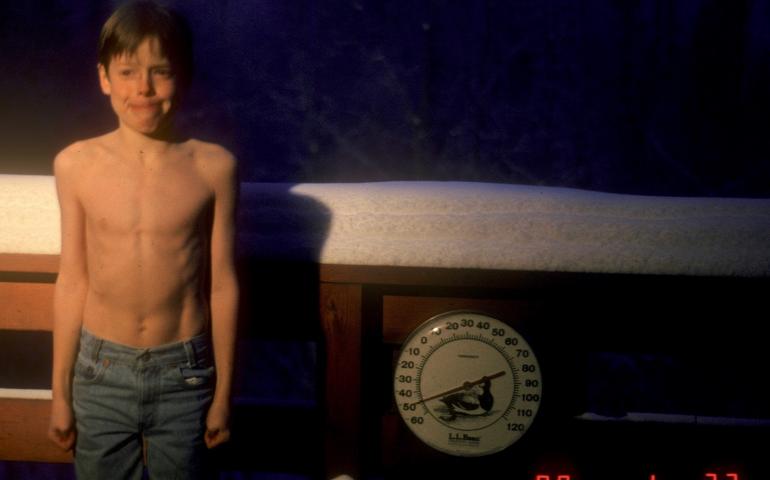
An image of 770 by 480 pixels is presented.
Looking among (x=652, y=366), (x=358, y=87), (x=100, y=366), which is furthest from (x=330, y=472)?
(x=652, y=366)

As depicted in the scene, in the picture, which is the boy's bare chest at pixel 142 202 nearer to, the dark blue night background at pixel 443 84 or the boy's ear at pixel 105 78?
the boy's ear at pixel 105 78

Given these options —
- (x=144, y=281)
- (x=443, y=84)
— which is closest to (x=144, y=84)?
(x=144, y=281)

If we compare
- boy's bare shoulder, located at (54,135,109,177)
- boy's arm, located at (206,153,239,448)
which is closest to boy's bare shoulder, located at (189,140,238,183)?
boy's arm, located at (206,153,239,448)

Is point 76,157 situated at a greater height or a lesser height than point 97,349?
greater

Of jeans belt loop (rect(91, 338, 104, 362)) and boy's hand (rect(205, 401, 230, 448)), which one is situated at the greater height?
jeans belt loop (rect(91, 338, 104, 362))

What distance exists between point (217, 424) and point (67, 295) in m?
0.27

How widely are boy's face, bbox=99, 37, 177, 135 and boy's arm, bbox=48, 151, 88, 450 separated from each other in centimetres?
11

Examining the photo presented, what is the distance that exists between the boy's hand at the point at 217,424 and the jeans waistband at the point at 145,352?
2.8 inches

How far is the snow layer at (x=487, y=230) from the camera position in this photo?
101 cm

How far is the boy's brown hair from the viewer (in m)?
0.87

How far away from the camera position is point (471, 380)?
1044 mm

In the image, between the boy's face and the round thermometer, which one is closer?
the boy's face

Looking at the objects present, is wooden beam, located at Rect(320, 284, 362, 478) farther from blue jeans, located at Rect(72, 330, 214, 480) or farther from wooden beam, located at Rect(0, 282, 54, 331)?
wooden beam, located at Rect(0, 282, 54, 331)

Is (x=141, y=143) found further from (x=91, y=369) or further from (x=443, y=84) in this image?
(x=443, y=84)
